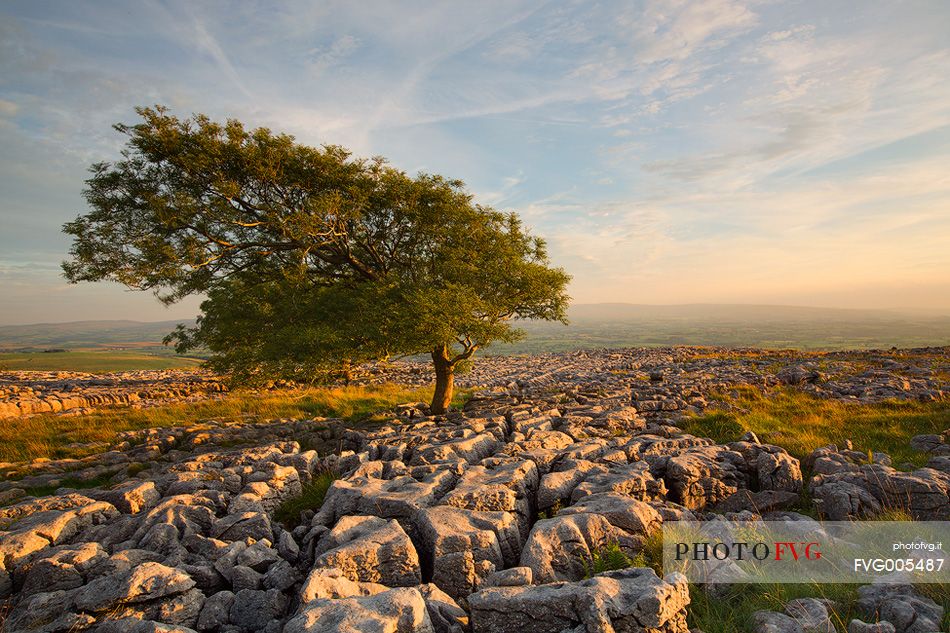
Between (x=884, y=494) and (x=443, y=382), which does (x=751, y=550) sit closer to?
(x=884, y=494)

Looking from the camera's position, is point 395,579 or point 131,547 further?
point 131,547

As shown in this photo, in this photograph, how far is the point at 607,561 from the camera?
7.78 metres

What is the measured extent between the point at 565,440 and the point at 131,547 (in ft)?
40.1

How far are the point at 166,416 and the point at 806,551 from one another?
27.2 m

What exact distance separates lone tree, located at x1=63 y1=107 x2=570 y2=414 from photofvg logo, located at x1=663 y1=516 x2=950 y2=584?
36.2ft

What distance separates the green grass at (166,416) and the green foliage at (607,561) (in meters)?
17.2

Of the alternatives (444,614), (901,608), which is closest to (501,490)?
(444,614)

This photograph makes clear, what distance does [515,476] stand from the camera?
1077 cm

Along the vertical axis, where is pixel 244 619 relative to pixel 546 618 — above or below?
below

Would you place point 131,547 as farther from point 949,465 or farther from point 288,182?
point 949,465

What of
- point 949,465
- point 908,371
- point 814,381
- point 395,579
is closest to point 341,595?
point 395,579

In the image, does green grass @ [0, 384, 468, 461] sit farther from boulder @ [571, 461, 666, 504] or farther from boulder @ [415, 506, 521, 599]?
boulder @ [415, 506, 521, 599]

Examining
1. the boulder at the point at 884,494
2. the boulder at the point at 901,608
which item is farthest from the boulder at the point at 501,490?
the boulder at the point at 884,494

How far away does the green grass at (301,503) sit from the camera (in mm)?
10711
